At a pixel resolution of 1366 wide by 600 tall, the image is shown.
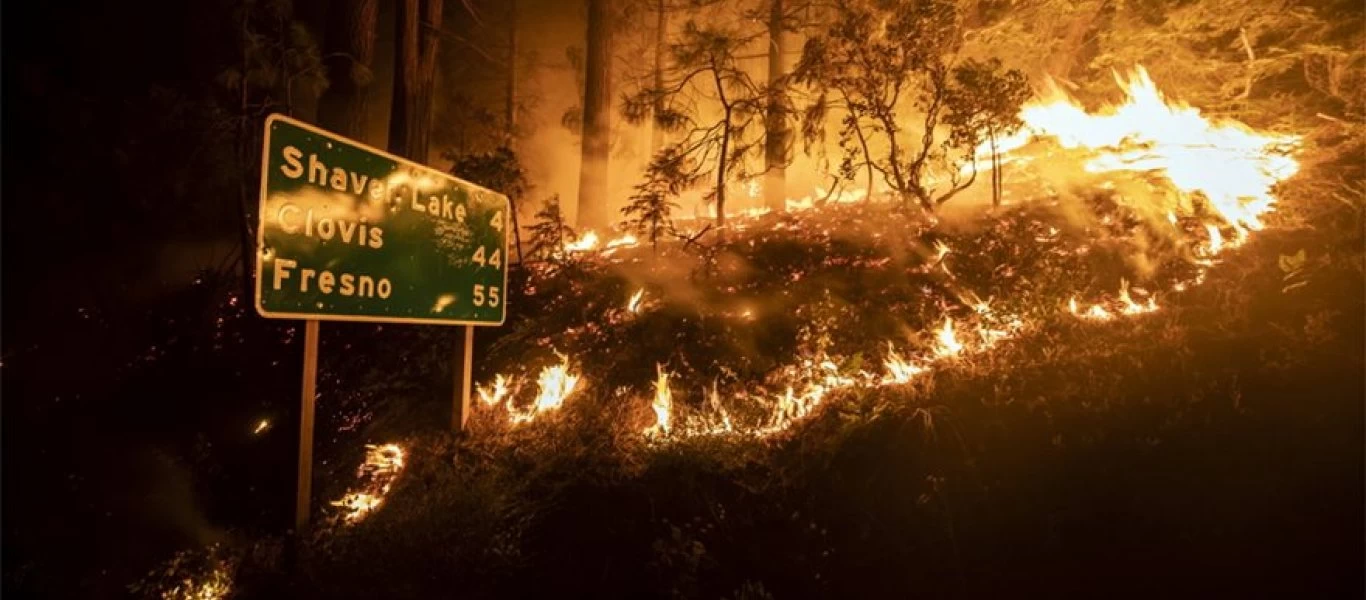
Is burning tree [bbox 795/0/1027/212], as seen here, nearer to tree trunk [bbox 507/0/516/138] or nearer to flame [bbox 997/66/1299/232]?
flame [bbox 997/66/1299/232]

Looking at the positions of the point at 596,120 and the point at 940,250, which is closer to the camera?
the point at 940,250

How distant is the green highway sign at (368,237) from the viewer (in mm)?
4223

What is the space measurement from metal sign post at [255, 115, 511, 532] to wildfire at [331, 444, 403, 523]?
2.22ft

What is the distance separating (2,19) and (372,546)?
784 cm

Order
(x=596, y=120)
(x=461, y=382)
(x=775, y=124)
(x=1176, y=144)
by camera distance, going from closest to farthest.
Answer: (x=461, y=382) → (x=1176, y=144) → (x=775, y=124) → (x=596, y=120)

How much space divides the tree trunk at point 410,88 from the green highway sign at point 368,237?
506 cm

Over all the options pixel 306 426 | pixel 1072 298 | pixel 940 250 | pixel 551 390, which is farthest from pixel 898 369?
pixel 306 426

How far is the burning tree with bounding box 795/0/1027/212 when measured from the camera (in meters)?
9.21

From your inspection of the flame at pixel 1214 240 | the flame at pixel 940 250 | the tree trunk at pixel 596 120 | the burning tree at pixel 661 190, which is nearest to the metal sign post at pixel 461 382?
the burning tree at pixel 661 190

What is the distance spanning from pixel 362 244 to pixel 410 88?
22.9 feet


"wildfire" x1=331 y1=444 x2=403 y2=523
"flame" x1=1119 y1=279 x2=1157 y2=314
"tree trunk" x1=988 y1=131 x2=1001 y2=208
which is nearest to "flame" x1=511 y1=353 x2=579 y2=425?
"wildfire" x1=331 y1=444 x2=403 y2=523

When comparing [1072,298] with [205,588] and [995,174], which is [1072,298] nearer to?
[995,174]

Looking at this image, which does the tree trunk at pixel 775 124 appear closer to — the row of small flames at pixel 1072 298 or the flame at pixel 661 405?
the row of small flames at pixel 1072 298

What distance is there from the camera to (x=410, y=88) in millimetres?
10891
